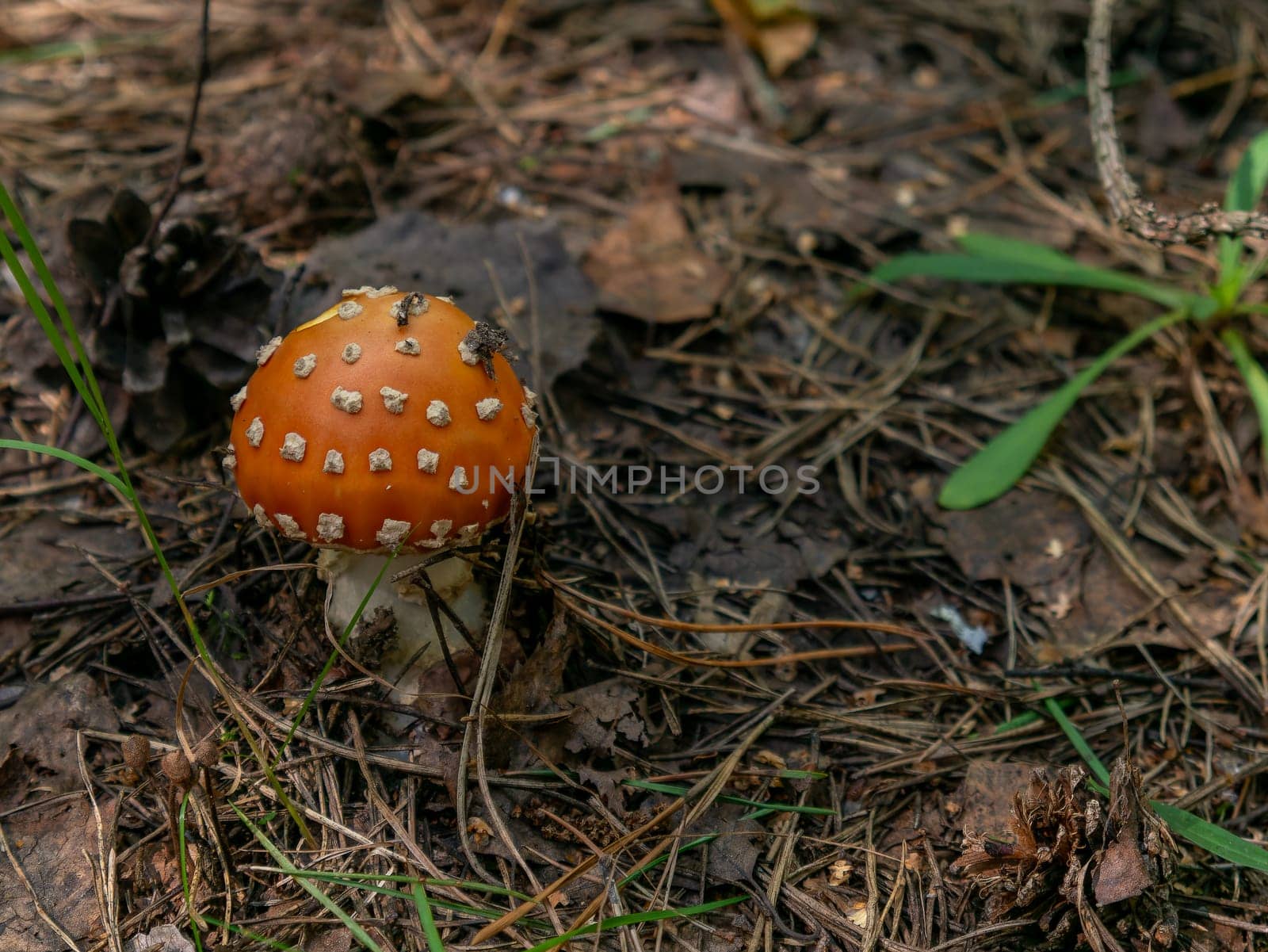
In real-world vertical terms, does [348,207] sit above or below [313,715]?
above

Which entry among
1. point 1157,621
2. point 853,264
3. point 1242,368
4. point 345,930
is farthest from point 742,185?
point 345,930

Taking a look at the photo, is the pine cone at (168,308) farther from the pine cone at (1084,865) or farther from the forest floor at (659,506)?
the pine cone at (1084,865)

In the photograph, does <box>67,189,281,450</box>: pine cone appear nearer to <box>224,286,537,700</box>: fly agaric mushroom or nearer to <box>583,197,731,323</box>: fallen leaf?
<box>224,286,537,700</box>: fly agaric mushroom

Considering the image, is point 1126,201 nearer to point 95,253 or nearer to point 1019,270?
point 1019,270

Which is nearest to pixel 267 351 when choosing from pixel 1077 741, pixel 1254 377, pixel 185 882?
pixel 185 882

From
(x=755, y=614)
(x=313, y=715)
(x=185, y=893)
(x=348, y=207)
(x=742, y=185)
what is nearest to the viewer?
(x=185, y=893)

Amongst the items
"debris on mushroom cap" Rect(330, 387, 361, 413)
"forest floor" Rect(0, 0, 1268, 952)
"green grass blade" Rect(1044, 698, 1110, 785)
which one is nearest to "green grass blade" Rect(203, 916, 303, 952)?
"forest floor" Rect(0, 0, 1268, 952)

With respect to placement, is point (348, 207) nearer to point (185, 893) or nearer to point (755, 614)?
point (755, 614)
